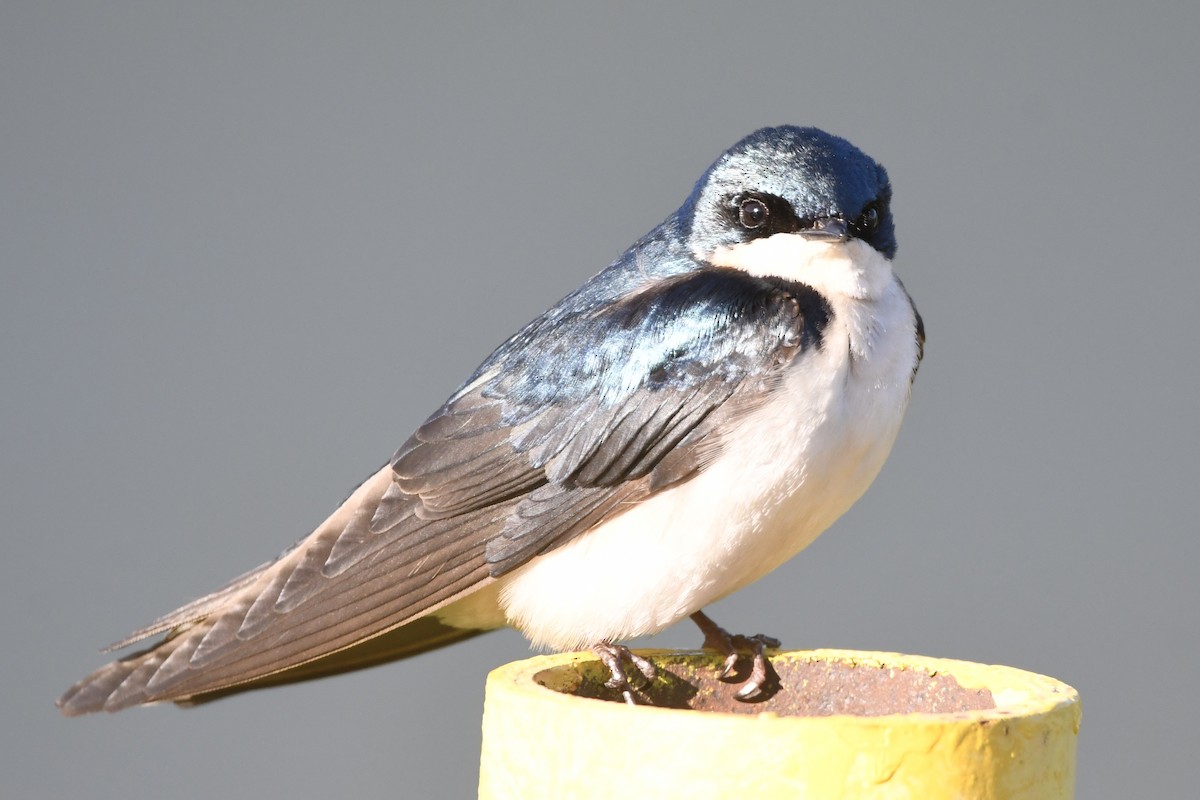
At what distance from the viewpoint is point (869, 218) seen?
54.3 inches

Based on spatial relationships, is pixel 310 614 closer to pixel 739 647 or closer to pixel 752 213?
pixel 739 647

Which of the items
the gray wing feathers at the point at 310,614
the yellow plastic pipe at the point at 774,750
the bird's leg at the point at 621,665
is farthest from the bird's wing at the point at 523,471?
the yellow plastic pipe at the point at 774,750

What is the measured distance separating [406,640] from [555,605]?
0.83ft

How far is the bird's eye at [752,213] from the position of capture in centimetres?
139

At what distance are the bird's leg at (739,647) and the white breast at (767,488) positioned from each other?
58 mm

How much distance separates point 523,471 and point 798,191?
39 cm

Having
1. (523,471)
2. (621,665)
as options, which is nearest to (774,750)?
(621,665)

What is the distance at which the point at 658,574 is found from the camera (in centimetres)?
134

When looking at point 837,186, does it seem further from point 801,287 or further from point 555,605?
point 555,605

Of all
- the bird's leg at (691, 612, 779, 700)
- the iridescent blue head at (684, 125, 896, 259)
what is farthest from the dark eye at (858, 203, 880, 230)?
the bird's leg at (691, 612, 779, 700)

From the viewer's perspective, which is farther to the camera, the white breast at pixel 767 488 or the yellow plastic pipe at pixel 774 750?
the white breast at pixel 767 488

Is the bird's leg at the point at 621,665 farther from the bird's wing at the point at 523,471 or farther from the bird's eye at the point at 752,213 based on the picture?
the bird's eye at the point at 752,213

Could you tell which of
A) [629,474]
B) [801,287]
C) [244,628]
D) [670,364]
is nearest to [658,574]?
[629,474]

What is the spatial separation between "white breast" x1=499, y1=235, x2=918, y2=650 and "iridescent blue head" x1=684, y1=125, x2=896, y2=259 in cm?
2
